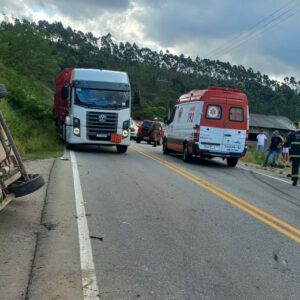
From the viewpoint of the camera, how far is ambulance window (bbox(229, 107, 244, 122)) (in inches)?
709

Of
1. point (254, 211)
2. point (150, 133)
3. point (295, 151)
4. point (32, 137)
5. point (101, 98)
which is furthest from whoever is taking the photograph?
point (150, 133)

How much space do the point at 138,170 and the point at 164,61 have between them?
118 metres

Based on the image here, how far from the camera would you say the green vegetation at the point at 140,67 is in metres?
46.6

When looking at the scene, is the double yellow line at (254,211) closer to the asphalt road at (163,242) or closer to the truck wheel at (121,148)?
the asphalt road at (163,242)

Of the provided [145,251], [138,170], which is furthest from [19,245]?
[138,170]

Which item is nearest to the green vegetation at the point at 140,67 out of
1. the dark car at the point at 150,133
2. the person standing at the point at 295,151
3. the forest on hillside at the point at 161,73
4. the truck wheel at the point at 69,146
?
the forest on hillside at the point at 161,73

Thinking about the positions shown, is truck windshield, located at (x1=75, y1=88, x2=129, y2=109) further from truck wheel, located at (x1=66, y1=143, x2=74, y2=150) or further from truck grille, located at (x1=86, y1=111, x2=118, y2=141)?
truck wheel, located at (x1=66, y1=143, x2=74, y2=150)

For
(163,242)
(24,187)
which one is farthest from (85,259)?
(24,187)

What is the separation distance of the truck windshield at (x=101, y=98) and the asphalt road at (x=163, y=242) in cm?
772

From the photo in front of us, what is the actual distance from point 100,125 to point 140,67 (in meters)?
110

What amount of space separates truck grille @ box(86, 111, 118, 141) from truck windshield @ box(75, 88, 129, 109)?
1.09 ft

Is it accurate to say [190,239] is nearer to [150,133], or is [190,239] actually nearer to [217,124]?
[217,124]

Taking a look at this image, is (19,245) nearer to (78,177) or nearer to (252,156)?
(78,177)

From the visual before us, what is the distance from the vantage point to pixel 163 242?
6.56m
